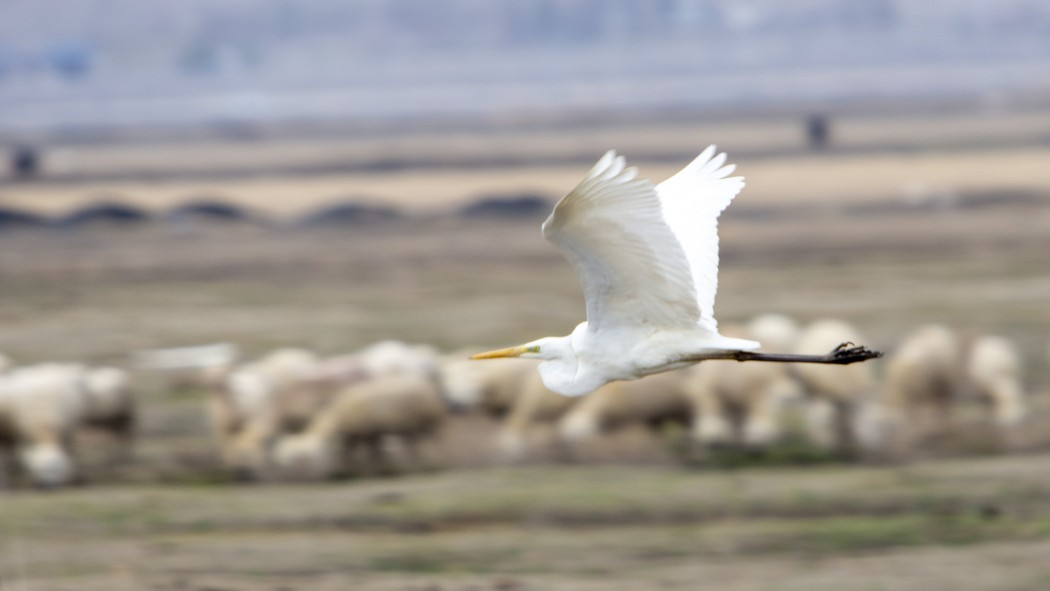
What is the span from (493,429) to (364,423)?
1675 mm

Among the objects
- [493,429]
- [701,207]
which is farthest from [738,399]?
[701,207]

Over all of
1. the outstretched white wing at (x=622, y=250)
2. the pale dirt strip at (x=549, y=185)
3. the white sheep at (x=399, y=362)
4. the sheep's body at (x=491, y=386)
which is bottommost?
the outstretched white wing at (x=622, y=250)

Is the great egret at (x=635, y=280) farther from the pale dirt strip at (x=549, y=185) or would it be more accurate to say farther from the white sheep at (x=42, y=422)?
the pale dirt strip at (x=549, y=185)

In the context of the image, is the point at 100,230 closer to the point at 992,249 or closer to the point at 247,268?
the point at 247,268

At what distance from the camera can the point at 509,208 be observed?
27938 mm

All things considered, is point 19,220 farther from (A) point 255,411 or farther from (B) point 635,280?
(B) point 635,280

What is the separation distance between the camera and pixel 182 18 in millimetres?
87375

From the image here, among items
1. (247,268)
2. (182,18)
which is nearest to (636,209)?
(247,268)

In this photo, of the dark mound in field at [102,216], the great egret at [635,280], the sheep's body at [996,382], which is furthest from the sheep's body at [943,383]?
the dark mound in field at [102,216]

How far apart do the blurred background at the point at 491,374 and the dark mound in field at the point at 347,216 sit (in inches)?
2.8

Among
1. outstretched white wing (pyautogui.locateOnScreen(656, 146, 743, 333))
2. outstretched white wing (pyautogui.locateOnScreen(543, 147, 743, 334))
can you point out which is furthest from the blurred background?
outstretched white wing (pyautogui.locateOnScreen(543, 147, 743, 334))

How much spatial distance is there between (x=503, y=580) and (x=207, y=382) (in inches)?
246

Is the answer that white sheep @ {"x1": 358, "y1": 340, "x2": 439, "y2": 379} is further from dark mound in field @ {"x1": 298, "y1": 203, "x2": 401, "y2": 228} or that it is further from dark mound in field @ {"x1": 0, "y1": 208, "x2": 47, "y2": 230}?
dark mound in field @ {"x1": 0, "y1": 208, "x2": 47, "y2": 230}

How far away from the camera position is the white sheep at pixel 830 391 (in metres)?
11.6
